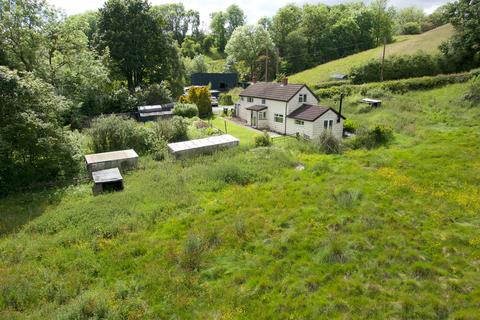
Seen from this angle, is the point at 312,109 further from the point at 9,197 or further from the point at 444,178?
the point at 9,197

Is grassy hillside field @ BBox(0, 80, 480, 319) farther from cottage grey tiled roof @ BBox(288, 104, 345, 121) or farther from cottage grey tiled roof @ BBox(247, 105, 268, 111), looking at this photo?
cottage grey tiled roof @ BBox(247, 105, 268, 111)

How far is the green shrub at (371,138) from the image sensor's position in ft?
80.1

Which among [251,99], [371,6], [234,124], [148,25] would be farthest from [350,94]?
[371,6]

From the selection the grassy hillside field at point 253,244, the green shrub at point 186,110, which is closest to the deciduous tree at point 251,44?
the green shrub at point 186,110

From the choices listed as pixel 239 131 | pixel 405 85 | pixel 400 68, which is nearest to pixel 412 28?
A: pixel 400 68

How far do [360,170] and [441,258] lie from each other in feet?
29.0

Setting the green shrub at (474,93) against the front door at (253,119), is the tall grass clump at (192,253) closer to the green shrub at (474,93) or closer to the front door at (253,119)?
the front door at (253,119)

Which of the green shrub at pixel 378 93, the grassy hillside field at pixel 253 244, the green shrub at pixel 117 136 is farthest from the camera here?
the green shrub at pixel 378 93

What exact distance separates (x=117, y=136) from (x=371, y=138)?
19128 millimetres

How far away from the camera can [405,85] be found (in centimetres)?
3841

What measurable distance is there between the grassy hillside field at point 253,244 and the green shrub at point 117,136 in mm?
5120

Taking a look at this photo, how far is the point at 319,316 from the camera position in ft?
27.7

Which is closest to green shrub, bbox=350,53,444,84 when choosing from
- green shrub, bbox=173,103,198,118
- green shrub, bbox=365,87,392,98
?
green shrub, bbox=365,87,392,98

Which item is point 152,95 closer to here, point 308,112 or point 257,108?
point 257,108
